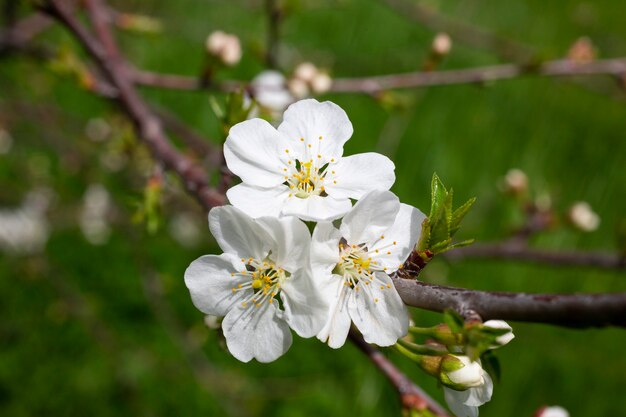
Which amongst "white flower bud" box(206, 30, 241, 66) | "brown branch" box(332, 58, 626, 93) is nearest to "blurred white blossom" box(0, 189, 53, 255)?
"white flower bud" box(206, 30, 241, 66)

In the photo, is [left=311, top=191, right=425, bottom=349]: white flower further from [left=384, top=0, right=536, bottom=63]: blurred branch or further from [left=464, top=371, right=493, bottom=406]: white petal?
[left=384, top=0, right=536, bottom=63]: blurred branch

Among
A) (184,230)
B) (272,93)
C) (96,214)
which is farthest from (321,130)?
(184,230)

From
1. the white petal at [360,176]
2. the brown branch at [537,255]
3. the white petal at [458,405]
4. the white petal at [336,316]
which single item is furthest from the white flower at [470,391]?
the brown branch at [537,255]

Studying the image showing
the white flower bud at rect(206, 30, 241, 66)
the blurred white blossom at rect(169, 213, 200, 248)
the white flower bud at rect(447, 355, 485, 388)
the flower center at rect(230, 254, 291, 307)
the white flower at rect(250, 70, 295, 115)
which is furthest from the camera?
the blurred white blossom at rect(169, 213, 200, 248)

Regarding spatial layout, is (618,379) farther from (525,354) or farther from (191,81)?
(191,81)

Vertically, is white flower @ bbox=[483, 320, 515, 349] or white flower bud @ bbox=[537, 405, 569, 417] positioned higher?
white flower @ bbox=[483, 320, 515, 349]

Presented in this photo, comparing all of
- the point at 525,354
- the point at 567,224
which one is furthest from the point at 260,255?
the point at 525,354

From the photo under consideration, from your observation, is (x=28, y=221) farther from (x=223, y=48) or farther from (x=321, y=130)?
(x=321, y=130)
